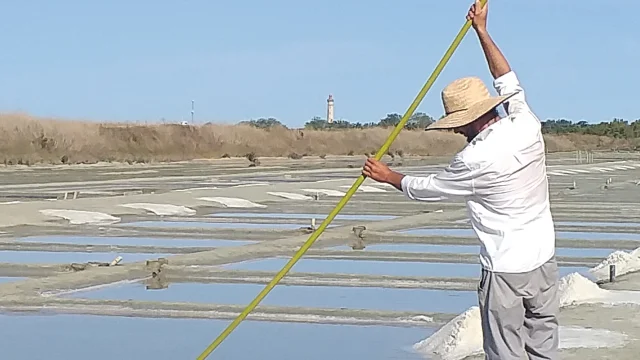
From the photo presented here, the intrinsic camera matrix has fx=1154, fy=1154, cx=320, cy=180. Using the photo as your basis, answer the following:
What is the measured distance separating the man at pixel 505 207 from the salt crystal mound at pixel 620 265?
7.15 metres

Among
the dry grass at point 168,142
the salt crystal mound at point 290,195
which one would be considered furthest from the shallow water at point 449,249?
the dry grass at point 168,142

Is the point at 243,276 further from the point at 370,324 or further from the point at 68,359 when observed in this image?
the point at 68,359

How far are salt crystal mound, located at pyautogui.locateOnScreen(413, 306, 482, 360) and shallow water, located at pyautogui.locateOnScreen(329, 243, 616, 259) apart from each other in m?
7.53

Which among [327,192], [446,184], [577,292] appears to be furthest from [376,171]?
[327,192]

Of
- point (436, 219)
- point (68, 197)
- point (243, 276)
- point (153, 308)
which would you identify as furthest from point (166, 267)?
point (68, 197)

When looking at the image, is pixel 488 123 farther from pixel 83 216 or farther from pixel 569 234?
pixel 83 216

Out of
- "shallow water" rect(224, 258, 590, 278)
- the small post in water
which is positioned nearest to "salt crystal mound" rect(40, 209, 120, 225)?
"shallow water" rect(224, 258, 590, 278)

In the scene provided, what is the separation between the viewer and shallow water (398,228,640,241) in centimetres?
1803

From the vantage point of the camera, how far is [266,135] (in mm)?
86562

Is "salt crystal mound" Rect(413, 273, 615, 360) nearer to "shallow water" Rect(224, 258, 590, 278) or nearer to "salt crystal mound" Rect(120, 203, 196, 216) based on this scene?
"shallow water" Rect(224, 258, 590, 278)

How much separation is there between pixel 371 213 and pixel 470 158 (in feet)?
60.5

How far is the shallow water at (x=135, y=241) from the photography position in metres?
16.7

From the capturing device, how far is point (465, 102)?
17.1 ft

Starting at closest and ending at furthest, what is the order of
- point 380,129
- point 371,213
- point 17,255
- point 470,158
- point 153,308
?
point 470,158
point 153,308
point 17,255
point 371,213
point 380,129
